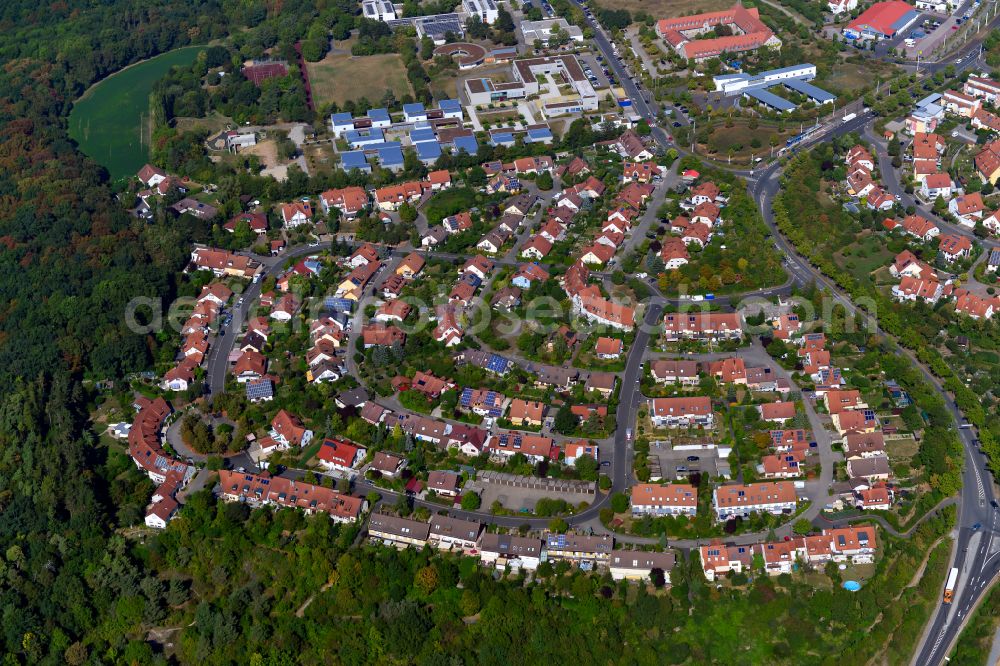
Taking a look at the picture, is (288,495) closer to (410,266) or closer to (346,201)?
(410,266)

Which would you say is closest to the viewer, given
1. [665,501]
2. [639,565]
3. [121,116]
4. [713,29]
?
[639,565]

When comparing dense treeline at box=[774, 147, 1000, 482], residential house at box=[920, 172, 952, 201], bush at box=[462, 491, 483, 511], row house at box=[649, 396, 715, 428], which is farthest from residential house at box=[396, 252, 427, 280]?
residential house at box=[920, 172, 952, 201]

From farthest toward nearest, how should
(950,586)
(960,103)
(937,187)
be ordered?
(960,103), (937,187), (950,586)

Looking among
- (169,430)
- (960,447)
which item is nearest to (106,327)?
(169,430)

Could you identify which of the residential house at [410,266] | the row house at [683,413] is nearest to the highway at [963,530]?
the row house at [683,413]

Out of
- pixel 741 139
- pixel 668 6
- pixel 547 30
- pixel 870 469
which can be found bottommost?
pixel 741 139

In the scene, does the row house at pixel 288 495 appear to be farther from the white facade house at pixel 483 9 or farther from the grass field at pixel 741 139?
the white facade house at pixel 483 9

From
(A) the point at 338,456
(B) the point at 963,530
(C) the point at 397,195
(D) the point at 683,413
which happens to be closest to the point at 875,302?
(D) the point at 683,413
